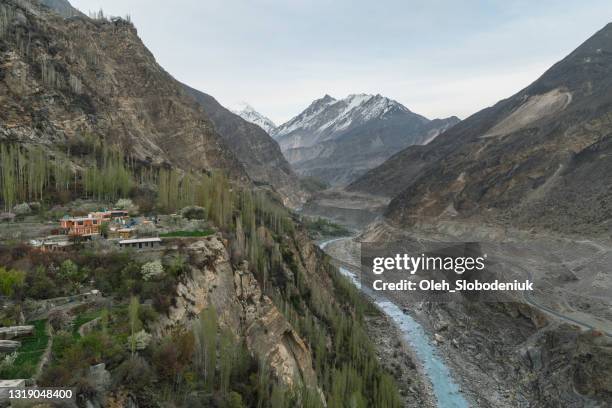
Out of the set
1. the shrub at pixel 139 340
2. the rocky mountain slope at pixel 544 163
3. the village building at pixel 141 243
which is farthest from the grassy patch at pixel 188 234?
the rocky mountain slope at pixel 544 163

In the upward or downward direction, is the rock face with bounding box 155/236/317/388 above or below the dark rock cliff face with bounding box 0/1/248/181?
below

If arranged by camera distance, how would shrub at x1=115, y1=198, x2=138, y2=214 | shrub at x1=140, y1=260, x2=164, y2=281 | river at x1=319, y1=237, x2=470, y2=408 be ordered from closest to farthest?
1. shrub at x1=140, y1=260, x2=164, y2=281
2. shrub at x1=115, y1=198, x2=138, y2=214
3. river at x1=319, y1=237, x2=470, y2=408

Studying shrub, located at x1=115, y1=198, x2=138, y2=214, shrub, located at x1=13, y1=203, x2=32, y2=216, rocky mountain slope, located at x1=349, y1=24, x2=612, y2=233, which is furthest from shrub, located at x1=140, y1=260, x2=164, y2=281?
rocky mountain slope, located at x1=349, y1=24, x2=612, y2=233

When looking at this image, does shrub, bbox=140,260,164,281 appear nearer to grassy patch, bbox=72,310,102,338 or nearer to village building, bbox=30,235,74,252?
grassy patch, bbox=72,310,102,338

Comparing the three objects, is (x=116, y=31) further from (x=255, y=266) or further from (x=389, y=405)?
(x=389, y=405)

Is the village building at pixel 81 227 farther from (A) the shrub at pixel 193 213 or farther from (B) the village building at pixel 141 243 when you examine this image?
(A) the shrub at pixel 193 213

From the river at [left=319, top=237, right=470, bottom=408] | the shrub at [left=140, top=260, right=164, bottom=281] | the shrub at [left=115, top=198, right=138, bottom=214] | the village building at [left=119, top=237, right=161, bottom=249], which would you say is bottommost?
the river at [left=319, top=237, right=470, bottom=408]

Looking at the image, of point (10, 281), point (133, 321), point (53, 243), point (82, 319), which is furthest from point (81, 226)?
point (133, 321)

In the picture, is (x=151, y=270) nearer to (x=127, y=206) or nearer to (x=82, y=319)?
(x=82, y=319)
